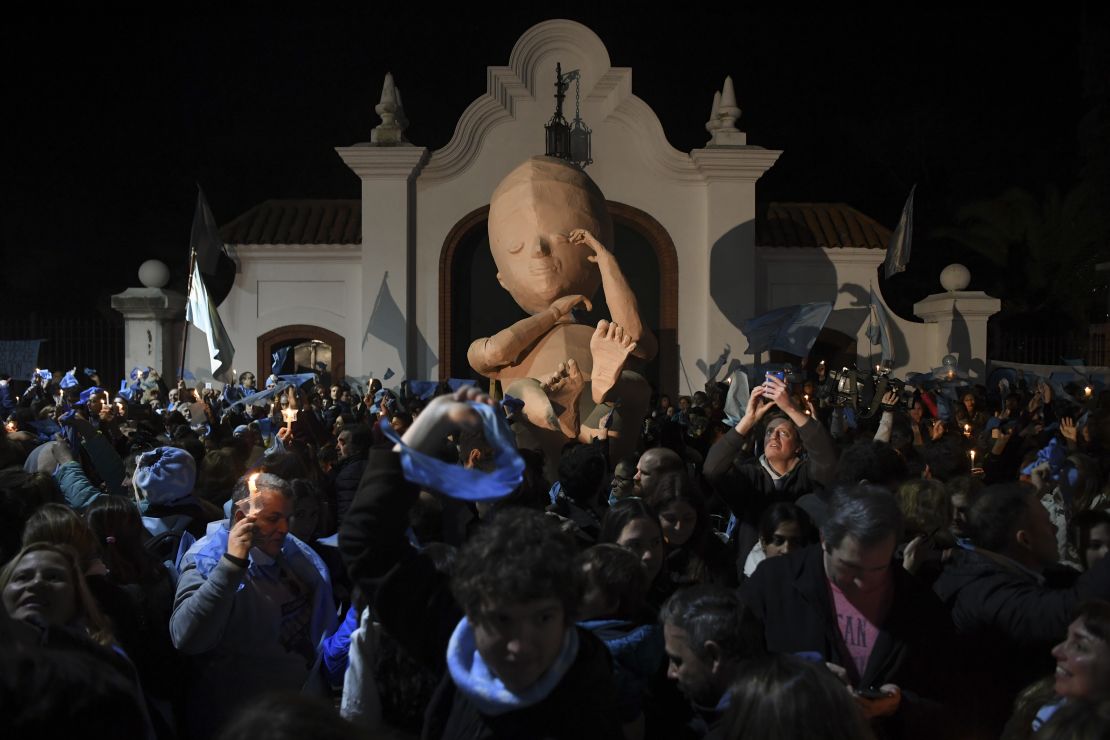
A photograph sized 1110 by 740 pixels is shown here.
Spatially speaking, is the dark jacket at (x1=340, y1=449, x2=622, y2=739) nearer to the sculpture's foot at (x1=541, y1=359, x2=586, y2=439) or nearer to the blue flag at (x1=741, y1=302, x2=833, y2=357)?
the sculpture's foot at (x1=541, y1=359, x2=586, y2=439)

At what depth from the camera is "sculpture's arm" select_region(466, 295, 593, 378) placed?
1188 cm

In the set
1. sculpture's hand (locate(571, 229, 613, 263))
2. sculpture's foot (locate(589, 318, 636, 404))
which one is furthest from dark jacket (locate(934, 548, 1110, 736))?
sculpture's hand (locate(571, 229, 613, 263))

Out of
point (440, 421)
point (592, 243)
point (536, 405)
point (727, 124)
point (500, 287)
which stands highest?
point (727, 124)

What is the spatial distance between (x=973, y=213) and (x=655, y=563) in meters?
28.6

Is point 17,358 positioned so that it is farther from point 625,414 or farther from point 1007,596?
point 1007,596

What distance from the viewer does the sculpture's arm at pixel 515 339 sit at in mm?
11883

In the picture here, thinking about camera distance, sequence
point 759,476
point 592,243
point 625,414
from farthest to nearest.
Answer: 1. point 592,243
2. point 625,414
3. point 759,476

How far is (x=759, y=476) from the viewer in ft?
16.7

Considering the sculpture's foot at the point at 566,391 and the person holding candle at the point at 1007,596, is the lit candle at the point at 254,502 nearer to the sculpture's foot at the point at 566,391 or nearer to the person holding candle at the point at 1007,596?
the person holding candle at the point at 1007,596

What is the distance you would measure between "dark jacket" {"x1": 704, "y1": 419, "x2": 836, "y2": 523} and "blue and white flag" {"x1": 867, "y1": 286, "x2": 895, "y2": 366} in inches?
574

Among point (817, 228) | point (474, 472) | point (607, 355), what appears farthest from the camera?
point (817, 228)

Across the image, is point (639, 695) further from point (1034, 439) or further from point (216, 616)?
point (1034, 439)

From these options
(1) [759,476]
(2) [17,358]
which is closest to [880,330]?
(2) [17,358]

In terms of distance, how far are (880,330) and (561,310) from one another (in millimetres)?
9659
